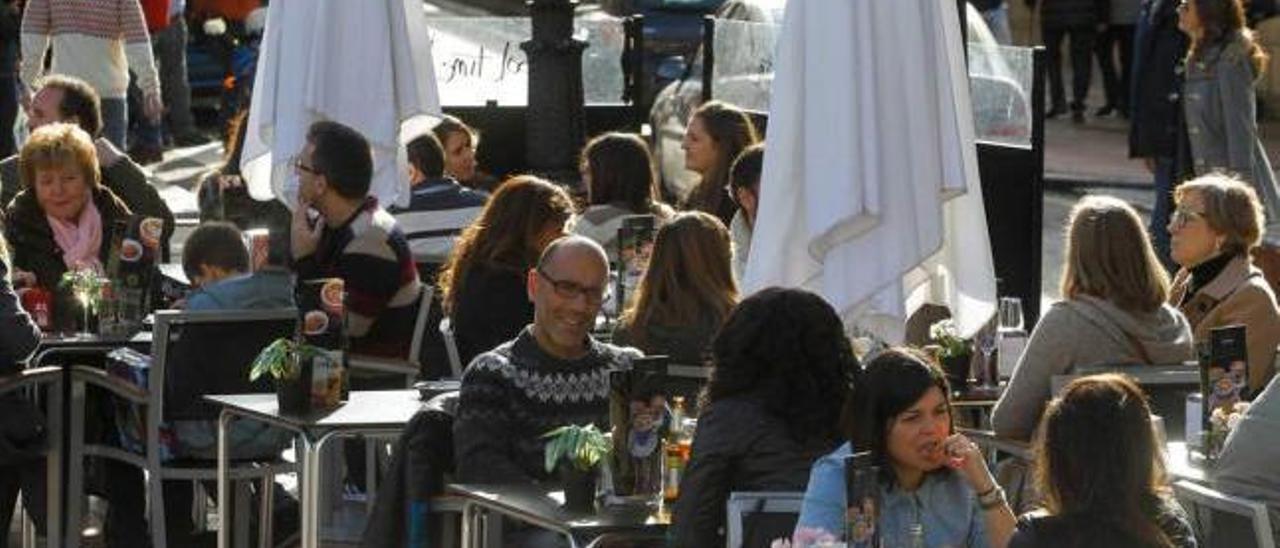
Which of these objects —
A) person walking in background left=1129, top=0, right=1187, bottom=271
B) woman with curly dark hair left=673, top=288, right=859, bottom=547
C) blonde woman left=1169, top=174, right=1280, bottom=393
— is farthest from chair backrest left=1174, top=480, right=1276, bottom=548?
person walking in background left=1129, top=0, right=1187, bottom=271

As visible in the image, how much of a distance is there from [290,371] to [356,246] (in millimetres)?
1456

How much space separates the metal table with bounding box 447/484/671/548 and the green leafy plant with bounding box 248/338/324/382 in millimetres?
1077

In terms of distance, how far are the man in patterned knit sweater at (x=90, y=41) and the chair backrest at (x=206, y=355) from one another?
831 cm

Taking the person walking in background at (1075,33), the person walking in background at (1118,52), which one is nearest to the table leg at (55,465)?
the person walking in background at (1075,33)

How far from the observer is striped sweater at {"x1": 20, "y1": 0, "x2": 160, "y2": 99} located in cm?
1792

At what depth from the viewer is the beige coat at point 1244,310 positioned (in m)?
9.74

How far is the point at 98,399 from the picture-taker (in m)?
10.6

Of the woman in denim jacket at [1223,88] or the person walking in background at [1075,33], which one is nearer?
the woman in denim jacket at [1223,88]

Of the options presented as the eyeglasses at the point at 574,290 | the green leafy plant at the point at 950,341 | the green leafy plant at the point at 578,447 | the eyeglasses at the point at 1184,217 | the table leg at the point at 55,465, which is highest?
the eyeglasses at the point at 1184,217

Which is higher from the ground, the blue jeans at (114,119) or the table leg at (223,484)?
the blue jeans at (114,119)

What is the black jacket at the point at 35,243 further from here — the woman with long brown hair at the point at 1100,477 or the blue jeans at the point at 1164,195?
the blue jeans at the point at 1164,195

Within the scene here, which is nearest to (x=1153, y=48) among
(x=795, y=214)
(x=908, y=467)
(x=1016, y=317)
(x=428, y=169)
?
(x=428, y=169)

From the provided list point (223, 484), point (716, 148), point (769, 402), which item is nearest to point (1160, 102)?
point (716, 148)

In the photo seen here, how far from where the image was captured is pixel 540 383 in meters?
8.27
